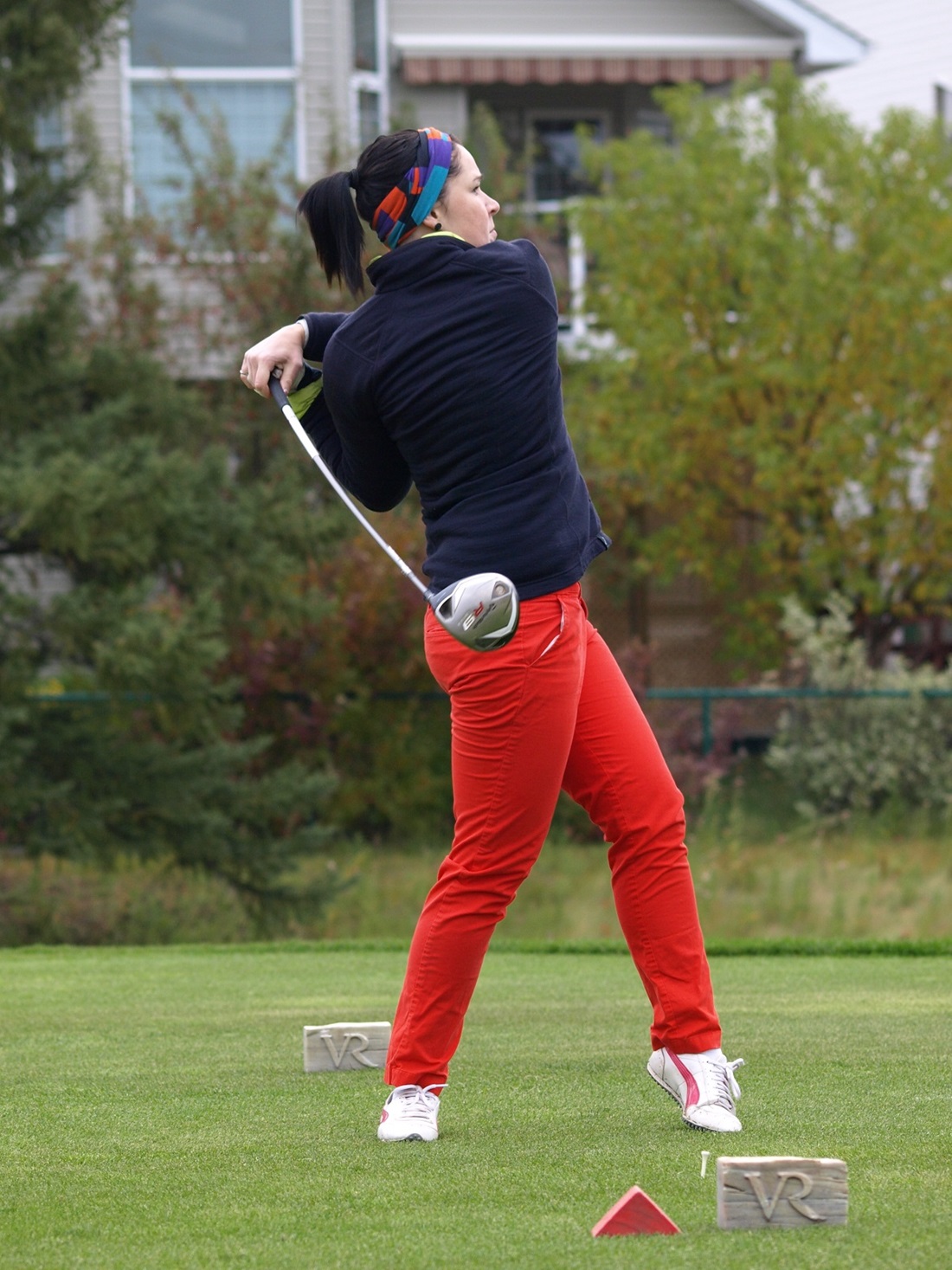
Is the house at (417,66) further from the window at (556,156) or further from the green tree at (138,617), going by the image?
the green tree at (138,617)

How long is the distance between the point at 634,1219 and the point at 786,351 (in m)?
15.4

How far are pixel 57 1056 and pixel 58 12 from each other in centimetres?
1159

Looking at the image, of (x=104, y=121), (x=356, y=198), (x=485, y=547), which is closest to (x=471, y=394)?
(x=485, y=547)

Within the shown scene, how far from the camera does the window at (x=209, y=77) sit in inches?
765

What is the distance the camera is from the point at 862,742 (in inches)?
598

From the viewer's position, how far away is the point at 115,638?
42.2 ft

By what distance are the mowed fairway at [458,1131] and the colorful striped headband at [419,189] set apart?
191cm

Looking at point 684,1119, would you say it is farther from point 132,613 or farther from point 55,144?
point 55,144

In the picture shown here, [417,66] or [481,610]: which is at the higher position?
[417,66]

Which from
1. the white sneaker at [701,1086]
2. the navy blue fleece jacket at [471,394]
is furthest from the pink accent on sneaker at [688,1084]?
the navy blue fleece jacket at [471,394]

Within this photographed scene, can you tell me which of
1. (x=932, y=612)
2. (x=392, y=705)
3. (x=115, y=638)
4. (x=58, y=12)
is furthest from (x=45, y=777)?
(x=932, y=612)

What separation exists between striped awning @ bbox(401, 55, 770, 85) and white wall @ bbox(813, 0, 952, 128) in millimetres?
2804

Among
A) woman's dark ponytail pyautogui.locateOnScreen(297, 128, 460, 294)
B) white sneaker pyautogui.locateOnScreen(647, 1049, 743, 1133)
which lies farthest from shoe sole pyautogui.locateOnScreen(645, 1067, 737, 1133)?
woman's dark ponytail pyautogui.locateOnScreen(297, 128, 460, 294)

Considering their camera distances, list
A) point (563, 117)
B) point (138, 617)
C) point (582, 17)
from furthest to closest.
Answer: point (563, 117), point (582, 17), point (138, 617)
